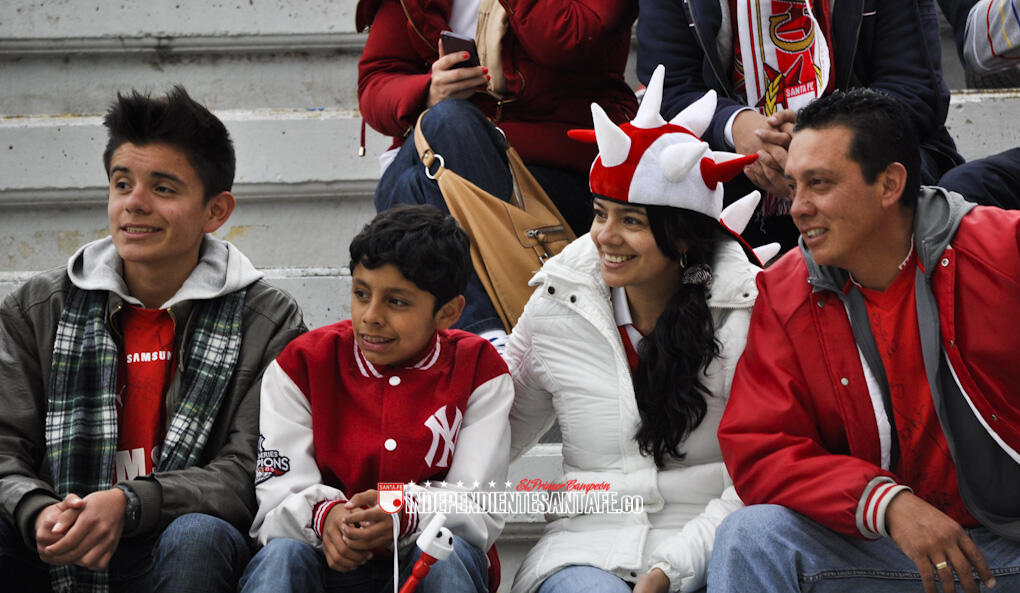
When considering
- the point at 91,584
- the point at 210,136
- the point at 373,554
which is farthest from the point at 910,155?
the point at 91,584

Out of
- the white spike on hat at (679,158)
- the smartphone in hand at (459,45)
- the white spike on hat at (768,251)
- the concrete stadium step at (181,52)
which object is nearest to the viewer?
the white spike on hat at (679,158)

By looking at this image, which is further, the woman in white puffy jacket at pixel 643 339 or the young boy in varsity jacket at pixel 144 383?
the woman in white puffy jacket at pixel 643 339

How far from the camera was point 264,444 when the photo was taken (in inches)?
75.2

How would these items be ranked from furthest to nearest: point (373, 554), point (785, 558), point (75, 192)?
1. point (75, 192)
2. point (373, 554)
3. point (785, 558)

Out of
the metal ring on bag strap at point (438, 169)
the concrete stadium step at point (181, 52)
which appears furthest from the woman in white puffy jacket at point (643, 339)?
the concrete stadium step at point (181, 52)

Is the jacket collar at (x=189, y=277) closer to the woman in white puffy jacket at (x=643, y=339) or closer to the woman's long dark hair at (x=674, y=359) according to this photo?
the woman in white puffy jacket at (x=643, y=339)

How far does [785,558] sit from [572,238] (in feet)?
3.37

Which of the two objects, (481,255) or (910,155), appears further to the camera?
(481,255)

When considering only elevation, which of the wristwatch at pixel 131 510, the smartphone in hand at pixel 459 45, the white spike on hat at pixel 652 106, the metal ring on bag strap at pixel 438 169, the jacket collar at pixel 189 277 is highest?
the smartphone in hand at pixel 459 45

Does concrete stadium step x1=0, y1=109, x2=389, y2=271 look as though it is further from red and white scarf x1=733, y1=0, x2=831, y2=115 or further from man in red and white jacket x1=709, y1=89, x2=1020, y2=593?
man in red and white jacket x1=709, y1=89, x2=1020, y2=593

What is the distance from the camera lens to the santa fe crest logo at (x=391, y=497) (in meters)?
1.72

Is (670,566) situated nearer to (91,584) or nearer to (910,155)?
(910,155)

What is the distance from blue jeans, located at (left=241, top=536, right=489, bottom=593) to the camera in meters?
1.73

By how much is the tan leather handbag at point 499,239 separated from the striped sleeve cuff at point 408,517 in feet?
2.14
